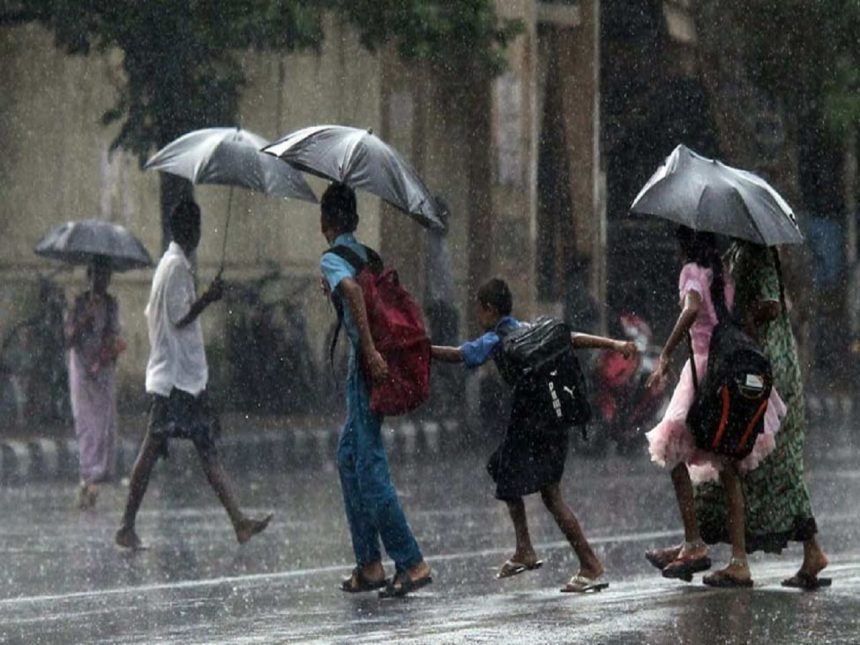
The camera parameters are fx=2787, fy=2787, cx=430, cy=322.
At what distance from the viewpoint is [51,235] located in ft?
58.1

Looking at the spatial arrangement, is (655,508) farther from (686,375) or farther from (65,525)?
(686,375)

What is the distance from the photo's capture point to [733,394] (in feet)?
33.7

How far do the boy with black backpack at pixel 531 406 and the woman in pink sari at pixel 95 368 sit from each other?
20.4 ft

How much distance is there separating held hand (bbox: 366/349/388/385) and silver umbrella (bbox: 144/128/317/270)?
6.48ft

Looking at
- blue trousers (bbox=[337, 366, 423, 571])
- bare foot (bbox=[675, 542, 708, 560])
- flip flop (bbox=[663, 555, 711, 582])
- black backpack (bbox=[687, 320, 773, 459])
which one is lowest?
flip flop (bbox=[663, 555, 711, 582])

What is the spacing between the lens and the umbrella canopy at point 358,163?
10.4 meters

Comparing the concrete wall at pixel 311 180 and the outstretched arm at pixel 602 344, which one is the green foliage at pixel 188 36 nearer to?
the concrete wall at pixel 311 180

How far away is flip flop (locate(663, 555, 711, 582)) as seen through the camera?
34.7 ft

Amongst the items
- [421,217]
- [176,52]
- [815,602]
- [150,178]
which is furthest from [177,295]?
[150,178]

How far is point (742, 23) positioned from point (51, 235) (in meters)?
14.7

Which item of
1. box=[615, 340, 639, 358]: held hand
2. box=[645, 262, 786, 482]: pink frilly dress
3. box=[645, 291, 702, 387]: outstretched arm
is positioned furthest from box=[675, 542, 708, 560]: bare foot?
box=[615, 340, 639, 358]: held hand

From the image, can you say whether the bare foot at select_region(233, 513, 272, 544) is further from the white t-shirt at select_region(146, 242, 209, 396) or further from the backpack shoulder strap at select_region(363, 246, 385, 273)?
the backpack shoulder strap at select_region(363, 246, 385, 273)

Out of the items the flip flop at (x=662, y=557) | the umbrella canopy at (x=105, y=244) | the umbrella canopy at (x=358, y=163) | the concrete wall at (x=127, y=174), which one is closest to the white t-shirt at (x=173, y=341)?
the umbrella canopy at (x=358, y=163)

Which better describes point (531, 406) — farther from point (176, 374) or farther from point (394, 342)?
point (176, 374)
